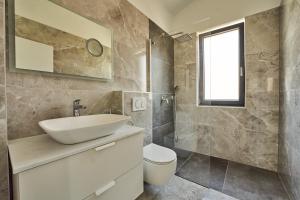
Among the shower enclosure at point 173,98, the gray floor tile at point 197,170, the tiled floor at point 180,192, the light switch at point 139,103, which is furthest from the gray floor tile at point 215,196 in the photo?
the light switch at point 139,103

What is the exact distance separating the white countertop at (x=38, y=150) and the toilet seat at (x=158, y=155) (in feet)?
1.90

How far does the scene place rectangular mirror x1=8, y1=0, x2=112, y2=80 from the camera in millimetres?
910

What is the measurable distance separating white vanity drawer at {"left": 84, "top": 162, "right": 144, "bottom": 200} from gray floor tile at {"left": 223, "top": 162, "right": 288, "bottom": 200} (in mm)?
1010

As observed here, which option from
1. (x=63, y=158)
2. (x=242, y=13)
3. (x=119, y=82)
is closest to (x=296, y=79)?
(x=242, y=13)

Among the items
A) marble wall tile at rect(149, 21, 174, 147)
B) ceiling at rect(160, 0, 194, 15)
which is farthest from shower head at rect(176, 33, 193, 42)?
ceiling at rect(160, 0, 194, 15)

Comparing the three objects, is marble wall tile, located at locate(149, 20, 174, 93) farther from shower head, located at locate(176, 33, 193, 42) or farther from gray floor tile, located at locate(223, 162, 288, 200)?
gray floor tile, located at locate(223, 162, 288, 200)

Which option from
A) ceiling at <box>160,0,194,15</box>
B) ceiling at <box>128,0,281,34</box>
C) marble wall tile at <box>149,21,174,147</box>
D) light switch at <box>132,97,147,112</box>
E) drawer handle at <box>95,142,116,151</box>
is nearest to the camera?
drawer handle at <box>95,142,116,151</box>

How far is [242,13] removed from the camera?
189cm

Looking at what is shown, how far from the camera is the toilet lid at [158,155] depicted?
4.43 ft

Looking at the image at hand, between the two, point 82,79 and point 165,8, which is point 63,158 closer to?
point 82,79

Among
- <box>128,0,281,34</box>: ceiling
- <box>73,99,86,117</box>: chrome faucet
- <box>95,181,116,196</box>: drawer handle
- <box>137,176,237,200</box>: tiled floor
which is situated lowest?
<box>137,176,237,200</box>: tiled floor

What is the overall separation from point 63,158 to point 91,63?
942mm

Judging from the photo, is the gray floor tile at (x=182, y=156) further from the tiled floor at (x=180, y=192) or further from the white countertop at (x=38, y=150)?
the white countertop at (x=38, y=150)

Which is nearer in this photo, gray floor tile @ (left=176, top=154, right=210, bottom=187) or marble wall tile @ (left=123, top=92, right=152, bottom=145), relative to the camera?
marble wall tile @ (left=123, top=92, right=152, bottom=145)
